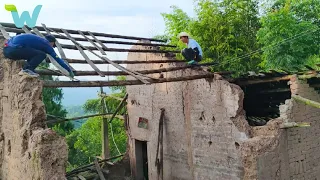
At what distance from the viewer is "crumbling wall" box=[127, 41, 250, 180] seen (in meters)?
8.62

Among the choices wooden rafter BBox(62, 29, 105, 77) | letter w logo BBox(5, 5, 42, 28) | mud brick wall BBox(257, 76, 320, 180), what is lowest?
mud brick wall BBox(257, 76, 320, 180)

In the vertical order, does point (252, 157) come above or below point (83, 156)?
above

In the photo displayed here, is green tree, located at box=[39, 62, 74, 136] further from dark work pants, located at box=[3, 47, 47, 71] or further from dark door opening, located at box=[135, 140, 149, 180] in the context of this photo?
dark work pants, located at box=[3, 47, 47, 71]

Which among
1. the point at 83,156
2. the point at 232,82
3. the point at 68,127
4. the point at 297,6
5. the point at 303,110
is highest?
the point at 297,6

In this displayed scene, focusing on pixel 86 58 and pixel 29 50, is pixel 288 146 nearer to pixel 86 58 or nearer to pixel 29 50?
pixel 86 58

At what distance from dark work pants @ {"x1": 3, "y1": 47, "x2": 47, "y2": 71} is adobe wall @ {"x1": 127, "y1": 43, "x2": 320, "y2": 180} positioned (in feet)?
12.8

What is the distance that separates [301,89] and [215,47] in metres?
8.42

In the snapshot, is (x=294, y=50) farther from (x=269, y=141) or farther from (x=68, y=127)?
(x=68, y=127)

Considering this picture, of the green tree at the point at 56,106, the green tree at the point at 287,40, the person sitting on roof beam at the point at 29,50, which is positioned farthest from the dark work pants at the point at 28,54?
the green tree at the point at 56,106

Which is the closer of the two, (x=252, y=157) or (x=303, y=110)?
(x=252, y=157)

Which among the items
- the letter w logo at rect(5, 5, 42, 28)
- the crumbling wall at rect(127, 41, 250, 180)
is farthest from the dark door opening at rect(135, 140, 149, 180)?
the letter w logo at rect(5, 5, 42, 28)

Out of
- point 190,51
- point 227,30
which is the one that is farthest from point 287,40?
point 190,51

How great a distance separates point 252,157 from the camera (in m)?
7.64

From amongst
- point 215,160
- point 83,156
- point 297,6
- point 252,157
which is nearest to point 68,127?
point 83,156
